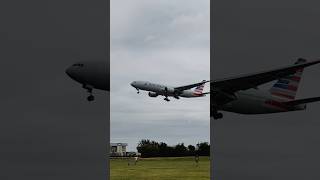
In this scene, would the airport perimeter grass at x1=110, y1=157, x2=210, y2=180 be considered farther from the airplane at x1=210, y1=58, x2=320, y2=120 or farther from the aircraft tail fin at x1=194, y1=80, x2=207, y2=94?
the aircraft tail fin at x1=194, y1=80, x2=207, y2=94

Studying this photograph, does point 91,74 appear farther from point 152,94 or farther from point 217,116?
point 217,116

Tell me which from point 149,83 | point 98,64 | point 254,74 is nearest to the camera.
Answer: point 149,83

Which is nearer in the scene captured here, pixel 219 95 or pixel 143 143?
pixel 143 143

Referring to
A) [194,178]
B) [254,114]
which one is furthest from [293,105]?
[194,178]

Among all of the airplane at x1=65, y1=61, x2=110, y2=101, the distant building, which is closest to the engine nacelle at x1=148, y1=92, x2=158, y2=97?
the airplane at x1=65, y1=61, x2=110, y2=101

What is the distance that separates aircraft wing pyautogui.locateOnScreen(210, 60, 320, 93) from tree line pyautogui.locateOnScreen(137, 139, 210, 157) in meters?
2.36

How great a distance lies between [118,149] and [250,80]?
521 cm

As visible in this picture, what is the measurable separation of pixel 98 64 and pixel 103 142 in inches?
88.6

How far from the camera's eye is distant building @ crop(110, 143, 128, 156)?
9277 mm

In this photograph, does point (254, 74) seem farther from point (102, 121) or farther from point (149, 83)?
point (102, 121)

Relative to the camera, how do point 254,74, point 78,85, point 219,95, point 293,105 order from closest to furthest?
point 78,85 → point 254,74 → point 219,95 → point 293,105

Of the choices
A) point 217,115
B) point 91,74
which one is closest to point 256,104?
point 217,115

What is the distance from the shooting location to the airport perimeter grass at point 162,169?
31.4 ft

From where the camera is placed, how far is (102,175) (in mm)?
9289
